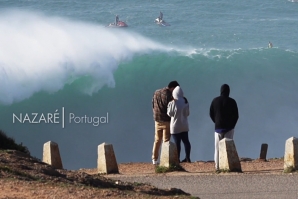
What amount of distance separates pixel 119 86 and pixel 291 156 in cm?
1390

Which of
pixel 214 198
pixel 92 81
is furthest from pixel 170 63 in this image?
pixel 214 198

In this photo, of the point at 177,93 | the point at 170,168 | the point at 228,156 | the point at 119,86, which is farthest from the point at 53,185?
the point at 119,86

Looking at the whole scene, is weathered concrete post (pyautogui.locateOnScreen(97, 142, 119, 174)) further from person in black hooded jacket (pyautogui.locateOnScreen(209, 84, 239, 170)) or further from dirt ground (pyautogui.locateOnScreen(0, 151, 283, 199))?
dirt ground (pyautogui.locateOnScreen(0, 151, 283, 199))

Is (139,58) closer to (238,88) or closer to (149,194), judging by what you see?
(238,88)

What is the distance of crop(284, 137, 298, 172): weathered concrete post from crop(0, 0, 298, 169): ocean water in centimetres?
903

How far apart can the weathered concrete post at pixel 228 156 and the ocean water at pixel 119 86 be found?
8.73m

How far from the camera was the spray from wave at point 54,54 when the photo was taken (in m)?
27.2

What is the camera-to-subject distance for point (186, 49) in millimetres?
35438

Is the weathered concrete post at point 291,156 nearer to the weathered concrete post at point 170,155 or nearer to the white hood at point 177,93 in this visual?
the weathered concrete post at point 170,155

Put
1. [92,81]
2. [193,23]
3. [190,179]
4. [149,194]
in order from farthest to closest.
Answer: [193,23]
[92,81]
[190,179]
[149,194]

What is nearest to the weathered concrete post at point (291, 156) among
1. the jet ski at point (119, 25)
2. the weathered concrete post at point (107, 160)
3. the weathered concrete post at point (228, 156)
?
the weathered concrete post at point (228, 156)

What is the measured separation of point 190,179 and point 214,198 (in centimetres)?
154

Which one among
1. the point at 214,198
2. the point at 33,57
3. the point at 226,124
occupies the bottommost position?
the point at 214,198

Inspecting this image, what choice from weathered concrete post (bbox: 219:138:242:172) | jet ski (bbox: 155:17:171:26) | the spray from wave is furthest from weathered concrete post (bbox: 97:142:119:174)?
jet ski (bbox: 155:17:171:26)
